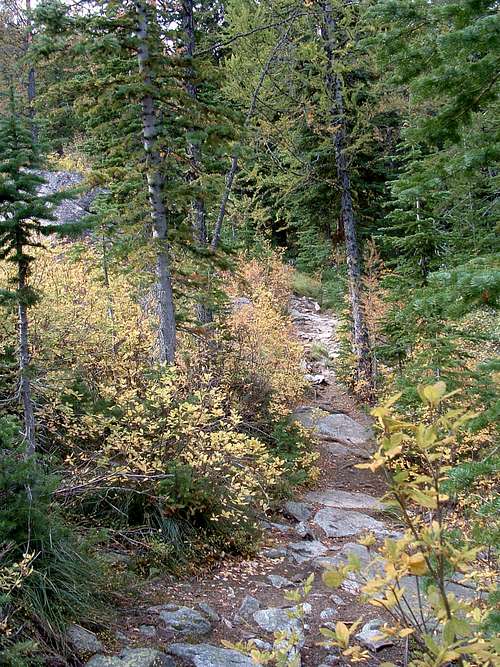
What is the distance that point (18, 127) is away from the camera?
385 cm

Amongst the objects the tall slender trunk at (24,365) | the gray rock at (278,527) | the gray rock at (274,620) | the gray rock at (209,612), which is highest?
the tall slender trunk at (24,365)

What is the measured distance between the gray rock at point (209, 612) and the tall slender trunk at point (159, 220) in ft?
10.0

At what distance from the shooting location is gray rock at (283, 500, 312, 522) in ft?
22.2

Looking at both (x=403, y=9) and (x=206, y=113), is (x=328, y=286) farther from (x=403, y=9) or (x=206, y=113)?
(x=403, y=9)

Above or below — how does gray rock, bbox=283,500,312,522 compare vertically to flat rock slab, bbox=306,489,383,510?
above

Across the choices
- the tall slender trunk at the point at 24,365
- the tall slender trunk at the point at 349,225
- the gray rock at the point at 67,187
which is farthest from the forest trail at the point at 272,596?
the gray rock at the point at 67,187

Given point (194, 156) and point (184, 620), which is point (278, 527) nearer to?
point (184, 620)

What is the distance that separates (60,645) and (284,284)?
14.5 meters

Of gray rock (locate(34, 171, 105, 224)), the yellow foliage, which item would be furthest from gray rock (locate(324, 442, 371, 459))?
gray rock (locate(34, 171, 105, 224))

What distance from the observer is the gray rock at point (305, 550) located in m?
5.64

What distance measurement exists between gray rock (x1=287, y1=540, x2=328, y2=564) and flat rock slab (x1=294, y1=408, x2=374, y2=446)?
370 centimetres

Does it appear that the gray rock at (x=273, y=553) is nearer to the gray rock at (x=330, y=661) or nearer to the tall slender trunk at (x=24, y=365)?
the gray rock at (x=330, y=661)

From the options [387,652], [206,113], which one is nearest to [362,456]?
[387,652]

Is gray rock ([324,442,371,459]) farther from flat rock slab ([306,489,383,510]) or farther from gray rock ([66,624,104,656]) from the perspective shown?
gray rock ([66,624,104,656])
